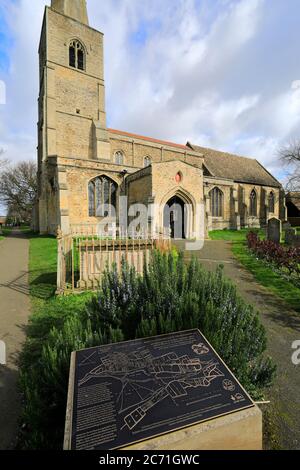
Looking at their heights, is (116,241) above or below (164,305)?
above

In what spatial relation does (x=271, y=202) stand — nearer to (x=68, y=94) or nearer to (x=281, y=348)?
(x=68, y=94)

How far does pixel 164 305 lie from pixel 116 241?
437 cm

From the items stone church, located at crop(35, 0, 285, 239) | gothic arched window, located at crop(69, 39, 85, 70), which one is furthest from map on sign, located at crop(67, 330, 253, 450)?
gothic arched window, located at crop(69, 39, 85, 70)

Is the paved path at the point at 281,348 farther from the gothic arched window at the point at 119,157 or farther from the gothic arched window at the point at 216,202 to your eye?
the gothic arched window at the point at 119,157

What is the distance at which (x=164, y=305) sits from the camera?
3.13 m

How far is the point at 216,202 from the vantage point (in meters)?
27.8

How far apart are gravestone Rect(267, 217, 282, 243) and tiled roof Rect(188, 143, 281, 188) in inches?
681

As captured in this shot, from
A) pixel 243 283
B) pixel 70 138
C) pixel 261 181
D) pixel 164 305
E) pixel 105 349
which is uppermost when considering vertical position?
pixel 70 138

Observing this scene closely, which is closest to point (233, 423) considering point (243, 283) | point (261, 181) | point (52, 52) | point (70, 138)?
point (243, 283)

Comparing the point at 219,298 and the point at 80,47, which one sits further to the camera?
the point at 80,47

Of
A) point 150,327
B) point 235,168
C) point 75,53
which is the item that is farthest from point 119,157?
point 150,327

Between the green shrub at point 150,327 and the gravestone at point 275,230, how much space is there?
39.6 ft

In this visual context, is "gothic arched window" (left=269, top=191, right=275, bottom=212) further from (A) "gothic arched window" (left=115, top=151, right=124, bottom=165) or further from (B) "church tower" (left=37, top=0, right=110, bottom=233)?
(B) "church tower" (left=37, top=0, right=110, bottom=233)
